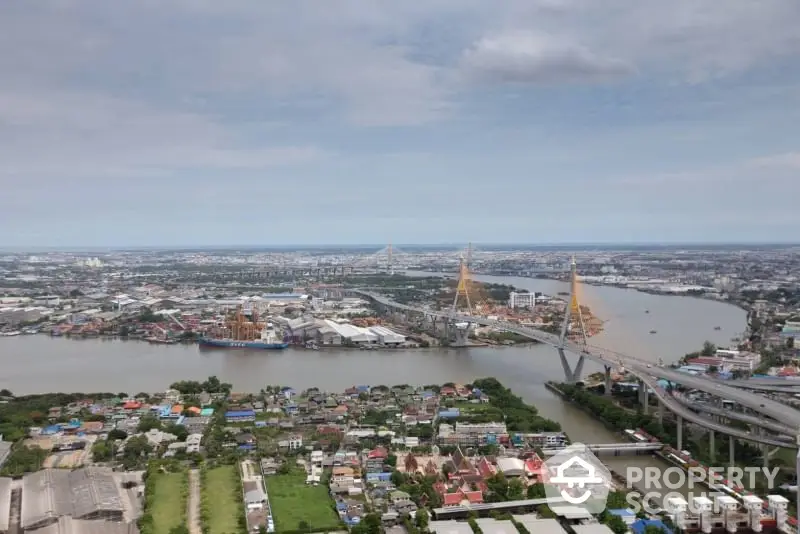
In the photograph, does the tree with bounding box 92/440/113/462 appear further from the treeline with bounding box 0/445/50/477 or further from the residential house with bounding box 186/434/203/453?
the residential house with bounding box 186/434/203/453

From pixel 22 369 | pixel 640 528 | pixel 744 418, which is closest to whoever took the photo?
pixel 640 528

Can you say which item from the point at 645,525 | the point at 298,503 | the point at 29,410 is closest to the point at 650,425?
the point at 645,525

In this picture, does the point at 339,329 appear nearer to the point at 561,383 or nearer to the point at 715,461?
the point at 561,383

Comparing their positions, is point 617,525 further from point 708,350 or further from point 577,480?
point 708,350

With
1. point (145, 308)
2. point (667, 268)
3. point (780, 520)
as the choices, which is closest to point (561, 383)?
point (780, 520)

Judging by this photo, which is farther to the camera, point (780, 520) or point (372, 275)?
point (372, 275)

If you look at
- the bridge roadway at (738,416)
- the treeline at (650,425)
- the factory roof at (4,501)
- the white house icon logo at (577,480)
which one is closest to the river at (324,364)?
the treeline at (650,425)

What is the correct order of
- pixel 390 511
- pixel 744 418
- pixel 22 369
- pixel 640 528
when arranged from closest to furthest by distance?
1. pixel 640 528
2. pixel 390 511
3. pixel 744 418
4. pixel 22 369
